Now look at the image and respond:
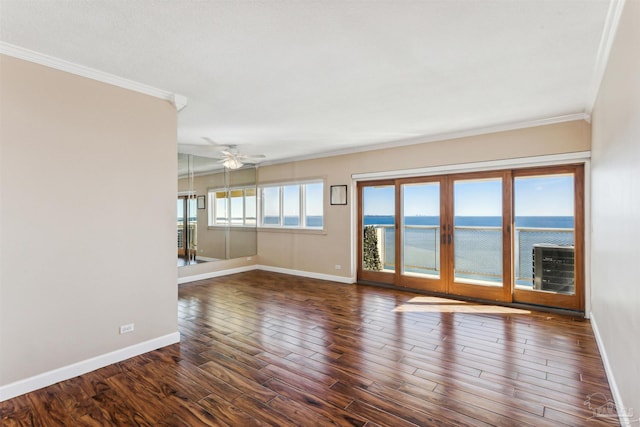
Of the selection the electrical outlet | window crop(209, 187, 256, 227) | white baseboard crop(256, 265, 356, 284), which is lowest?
white baseboard crop(256, 265, 356, 284)

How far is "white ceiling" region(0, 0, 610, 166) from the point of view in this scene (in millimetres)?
2023

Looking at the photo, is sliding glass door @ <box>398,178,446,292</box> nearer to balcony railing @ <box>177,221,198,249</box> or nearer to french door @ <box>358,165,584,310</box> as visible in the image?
french door @ <box>358,165,584,310</box>

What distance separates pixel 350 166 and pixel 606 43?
431 cm

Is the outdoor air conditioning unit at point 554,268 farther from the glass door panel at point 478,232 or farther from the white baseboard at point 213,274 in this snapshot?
the white baseboard at point 213,274

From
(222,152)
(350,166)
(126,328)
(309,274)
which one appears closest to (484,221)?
(350,166)

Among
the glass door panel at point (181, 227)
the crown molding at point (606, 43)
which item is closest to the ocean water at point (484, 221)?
the crown molding at point (606, 43)

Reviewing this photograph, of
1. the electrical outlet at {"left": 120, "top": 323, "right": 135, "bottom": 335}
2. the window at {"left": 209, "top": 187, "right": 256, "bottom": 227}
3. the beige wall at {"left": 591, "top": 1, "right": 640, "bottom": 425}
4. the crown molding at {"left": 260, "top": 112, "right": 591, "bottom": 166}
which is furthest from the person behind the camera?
the window at {"left": 209, "top": 187, "right": 256, "bottom": 227}

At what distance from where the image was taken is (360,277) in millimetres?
6410

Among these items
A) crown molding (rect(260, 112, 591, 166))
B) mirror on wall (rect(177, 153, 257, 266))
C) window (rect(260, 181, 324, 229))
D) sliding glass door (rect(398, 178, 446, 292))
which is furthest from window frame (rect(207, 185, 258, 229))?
sliding glass door (rect(398, 178, 446, 292))

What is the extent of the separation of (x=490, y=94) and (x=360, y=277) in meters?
4.03

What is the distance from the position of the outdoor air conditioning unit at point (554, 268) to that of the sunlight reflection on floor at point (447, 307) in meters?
0.50

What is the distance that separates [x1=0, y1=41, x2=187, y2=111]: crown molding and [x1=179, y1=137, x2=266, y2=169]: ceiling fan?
203cm

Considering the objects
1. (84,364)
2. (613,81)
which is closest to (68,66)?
(84,364)

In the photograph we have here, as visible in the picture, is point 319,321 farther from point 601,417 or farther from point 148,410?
point 601,417
